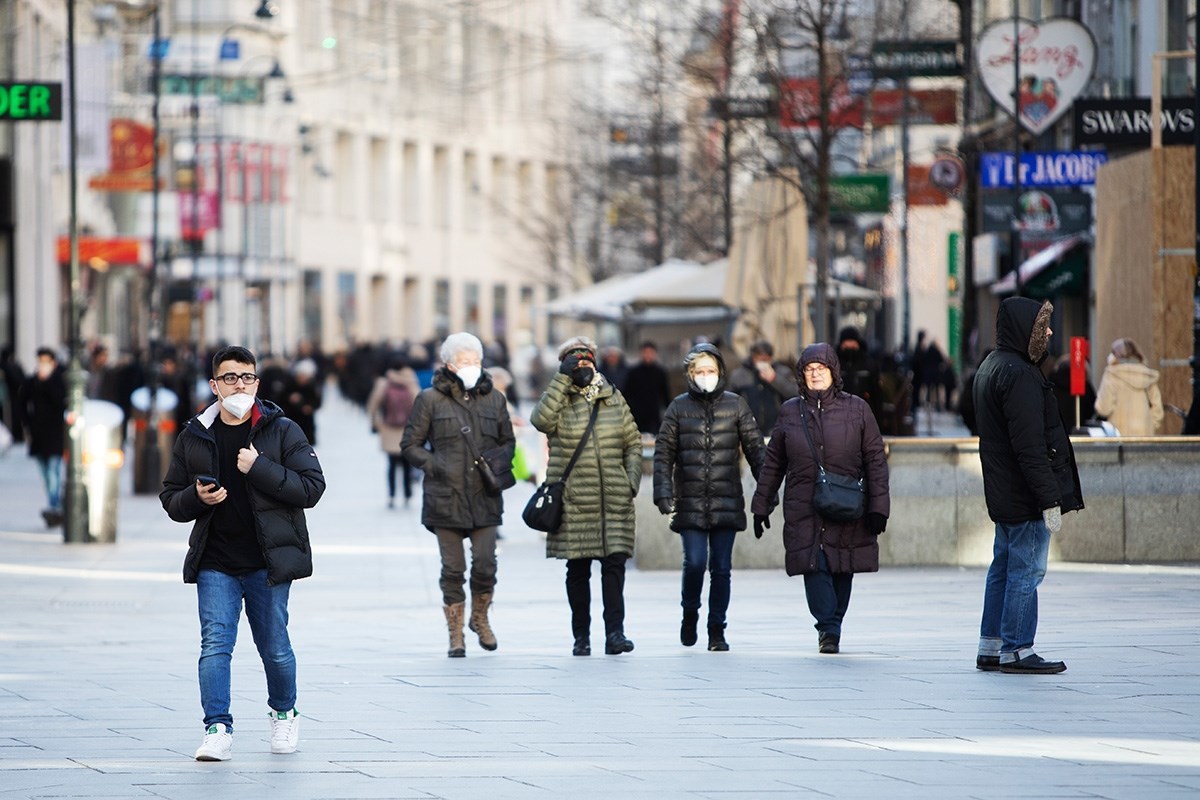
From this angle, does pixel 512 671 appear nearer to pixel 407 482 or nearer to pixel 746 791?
pixel 746 791

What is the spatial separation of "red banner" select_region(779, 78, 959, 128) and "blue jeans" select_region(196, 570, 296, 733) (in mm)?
17036

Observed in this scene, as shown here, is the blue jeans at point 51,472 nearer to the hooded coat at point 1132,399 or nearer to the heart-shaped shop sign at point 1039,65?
the heart-shaped shop sign at point 1039,65

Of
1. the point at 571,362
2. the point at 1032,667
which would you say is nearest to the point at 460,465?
the point at 571,362

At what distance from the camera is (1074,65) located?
23.9 meters

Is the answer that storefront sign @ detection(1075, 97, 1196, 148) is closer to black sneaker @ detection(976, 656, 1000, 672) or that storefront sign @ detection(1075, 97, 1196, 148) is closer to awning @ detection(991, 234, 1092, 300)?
awning @ detection(991, 234, 1092, 300)

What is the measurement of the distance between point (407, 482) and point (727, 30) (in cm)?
769

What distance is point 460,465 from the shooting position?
42.4ft

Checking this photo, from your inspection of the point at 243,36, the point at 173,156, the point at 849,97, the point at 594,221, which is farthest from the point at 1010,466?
the point at 243,36

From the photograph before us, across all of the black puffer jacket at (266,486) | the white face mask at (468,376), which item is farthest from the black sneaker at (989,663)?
the black puffer jacket at (266,486)

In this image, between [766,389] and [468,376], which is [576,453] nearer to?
[468,376]

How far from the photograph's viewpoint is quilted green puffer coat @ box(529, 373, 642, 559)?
12.7 metres

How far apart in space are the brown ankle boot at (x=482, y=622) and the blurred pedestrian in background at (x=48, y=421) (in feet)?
36.3

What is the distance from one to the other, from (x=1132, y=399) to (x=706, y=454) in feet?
23.1

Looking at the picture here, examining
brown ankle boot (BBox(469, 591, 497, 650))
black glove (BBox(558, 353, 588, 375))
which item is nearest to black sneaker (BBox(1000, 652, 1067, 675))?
black glove (BBox(558, 353, 588, 375))
